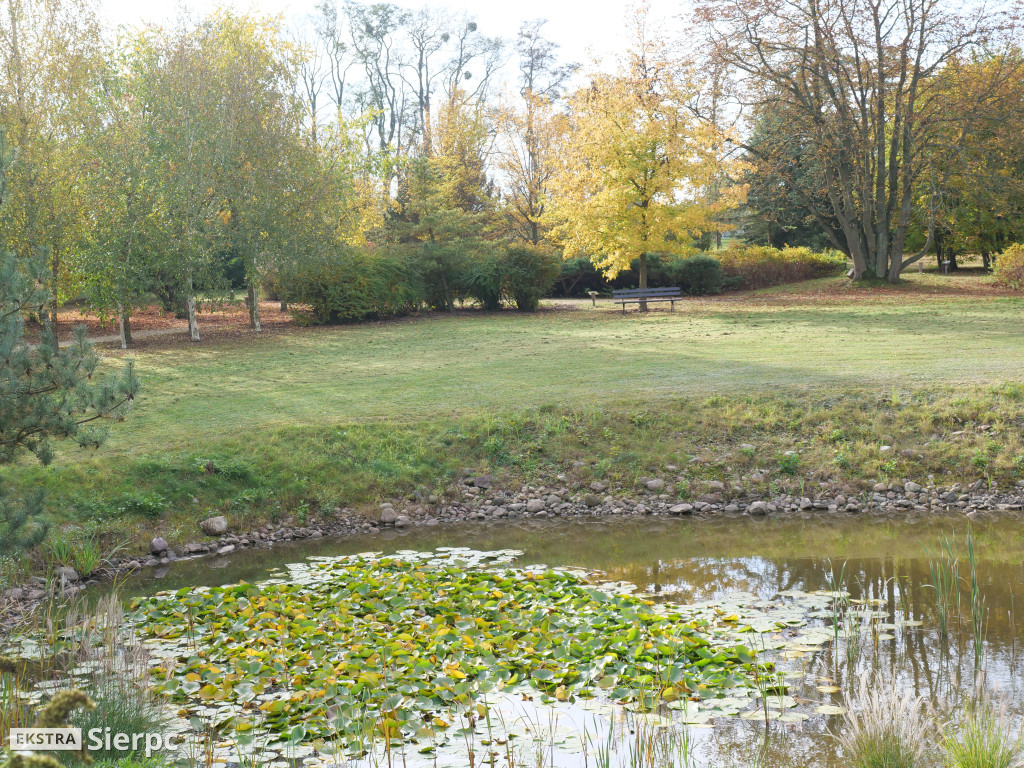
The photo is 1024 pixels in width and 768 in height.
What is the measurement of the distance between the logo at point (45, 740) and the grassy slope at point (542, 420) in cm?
565

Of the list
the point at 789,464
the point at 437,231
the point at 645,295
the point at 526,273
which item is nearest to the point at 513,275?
the point at 526,273

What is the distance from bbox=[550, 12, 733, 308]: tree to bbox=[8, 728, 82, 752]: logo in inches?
955

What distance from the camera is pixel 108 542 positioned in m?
8.66

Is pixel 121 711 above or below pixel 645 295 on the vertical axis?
below

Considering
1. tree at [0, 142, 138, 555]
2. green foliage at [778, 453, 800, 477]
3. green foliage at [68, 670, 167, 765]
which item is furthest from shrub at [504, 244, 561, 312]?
green foliage at [68, 670, 167, 765]

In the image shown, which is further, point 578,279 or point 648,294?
point 578,279

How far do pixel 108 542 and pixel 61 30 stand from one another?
595 inches

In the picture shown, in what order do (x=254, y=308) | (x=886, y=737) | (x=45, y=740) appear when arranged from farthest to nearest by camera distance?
1. (x=254, y=308)
2. (x=886, y=737)
3. (x=45, y=740)

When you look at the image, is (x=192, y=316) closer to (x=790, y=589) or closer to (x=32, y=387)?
(x=32, y=387)

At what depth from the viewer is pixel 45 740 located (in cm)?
343

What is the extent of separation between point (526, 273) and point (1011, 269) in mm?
15349

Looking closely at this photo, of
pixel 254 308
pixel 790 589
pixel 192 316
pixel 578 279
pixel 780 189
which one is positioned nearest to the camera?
pixel 790 589

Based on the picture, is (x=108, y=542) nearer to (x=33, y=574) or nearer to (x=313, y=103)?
(x=33, y=574)

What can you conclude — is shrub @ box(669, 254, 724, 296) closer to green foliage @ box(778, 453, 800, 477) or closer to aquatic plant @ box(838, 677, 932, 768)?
green foliage @ box(778, 453, 800, 477)
